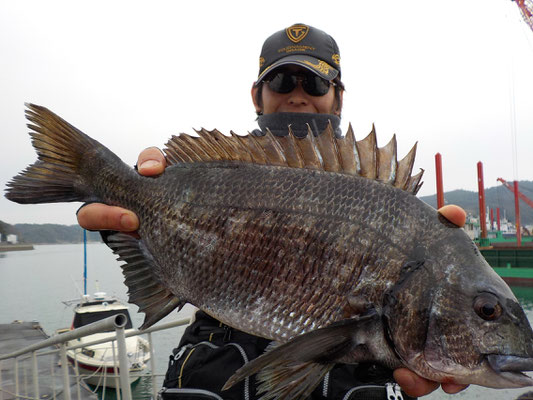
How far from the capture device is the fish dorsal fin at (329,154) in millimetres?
1955

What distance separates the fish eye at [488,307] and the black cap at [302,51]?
68.4 inches

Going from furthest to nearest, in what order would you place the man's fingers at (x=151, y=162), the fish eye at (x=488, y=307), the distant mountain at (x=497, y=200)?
the distant mountain at (x=497, y=200)
the man's fingers at (x=151, y=162)
the fish eye at (x=488, y=307)

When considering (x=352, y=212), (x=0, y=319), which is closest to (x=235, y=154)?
(x=352, y=212)

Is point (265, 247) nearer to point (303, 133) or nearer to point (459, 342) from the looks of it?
point (459, 342)

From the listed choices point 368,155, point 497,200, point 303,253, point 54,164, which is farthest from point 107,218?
point 497,200

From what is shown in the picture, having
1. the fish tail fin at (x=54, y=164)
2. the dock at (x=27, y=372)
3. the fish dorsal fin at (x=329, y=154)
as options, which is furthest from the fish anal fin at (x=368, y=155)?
the dock at (x=27, y=372)

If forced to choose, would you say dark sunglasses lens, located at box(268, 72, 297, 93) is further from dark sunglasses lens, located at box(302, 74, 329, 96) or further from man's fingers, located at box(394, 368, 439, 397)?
man's fingers, located at box(394, 368, 439, 397)

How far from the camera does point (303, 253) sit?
1828mm

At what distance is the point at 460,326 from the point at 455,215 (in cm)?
49

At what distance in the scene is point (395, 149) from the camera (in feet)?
6.39

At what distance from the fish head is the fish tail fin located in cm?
185

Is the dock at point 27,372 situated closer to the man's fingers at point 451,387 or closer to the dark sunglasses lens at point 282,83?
the dark sunglasses lens at point 282,83

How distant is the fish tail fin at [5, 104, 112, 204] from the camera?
2211mm

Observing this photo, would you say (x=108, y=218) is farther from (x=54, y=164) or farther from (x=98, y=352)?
(x=98, y=352)
